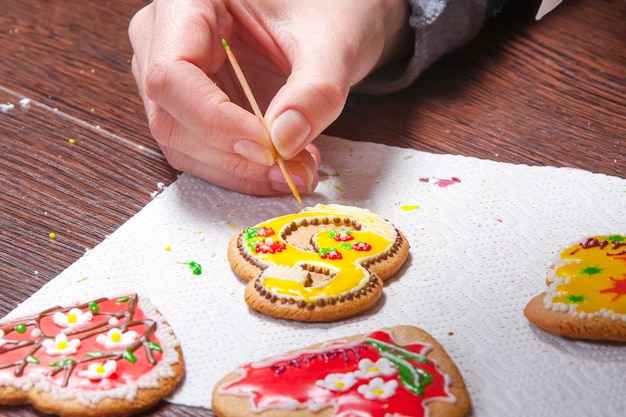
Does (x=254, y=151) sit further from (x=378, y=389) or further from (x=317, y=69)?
(x=378, y=389)

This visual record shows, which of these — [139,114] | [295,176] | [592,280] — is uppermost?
[592,280]

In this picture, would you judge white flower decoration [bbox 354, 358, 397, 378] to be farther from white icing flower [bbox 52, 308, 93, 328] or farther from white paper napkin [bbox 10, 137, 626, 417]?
white icing flower [bbox 52, 308, 93, 328]

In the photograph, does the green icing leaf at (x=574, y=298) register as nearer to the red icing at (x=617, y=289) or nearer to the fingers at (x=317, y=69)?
the red icing at (x=617, y=289)

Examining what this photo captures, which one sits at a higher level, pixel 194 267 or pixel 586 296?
pixel 586 296

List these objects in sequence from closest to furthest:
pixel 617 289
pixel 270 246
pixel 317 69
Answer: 1. pixel 617 289
2. pixel 270 246
3. pixel 317 69

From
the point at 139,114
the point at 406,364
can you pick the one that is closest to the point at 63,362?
the point at 406,364

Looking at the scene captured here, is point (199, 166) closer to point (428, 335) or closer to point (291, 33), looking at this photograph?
point (291, 33)

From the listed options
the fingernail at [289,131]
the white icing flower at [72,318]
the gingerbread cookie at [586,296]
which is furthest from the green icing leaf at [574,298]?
the white icing flower at [72,318]
